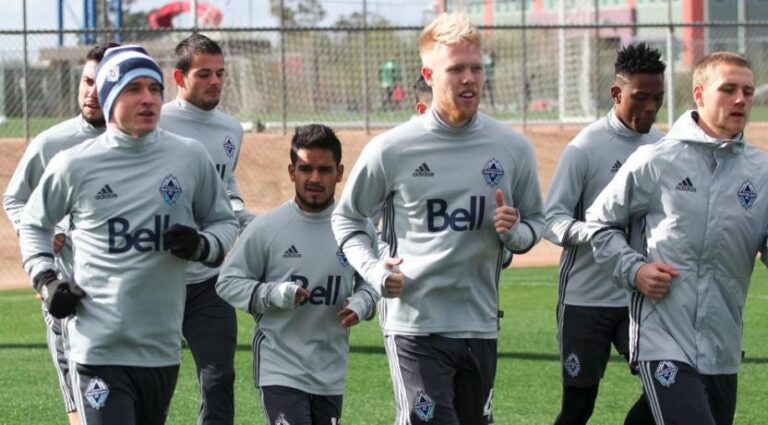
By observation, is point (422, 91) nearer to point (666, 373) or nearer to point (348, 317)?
point (348, 317)

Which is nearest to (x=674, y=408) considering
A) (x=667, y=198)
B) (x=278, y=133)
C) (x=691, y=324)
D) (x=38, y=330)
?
→ (x=691, y=324)

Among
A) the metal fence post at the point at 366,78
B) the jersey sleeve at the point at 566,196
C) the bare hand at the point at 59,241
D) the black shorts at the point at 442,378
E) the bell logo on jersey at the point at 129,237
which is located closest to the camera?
the bell logo on jersey at the point at 129,237

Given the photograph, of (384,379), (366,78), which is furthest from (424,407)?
(366,78)

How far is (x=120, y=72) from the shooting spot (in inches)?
251

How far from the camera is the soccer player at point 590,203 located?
27.0 feet

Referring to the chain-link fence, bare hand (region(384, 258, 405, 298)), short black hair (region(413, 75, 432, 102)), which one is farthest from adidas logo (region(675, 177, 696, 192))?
the chain-link fence

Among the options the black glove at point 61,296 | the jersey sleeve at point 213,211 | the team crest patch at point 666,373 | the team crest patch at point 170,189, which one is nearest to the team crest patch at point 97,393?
the black glove at point 61,296

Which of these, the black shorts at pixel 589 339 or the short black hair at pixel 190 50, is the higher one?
the short black hair at pixel 190 50

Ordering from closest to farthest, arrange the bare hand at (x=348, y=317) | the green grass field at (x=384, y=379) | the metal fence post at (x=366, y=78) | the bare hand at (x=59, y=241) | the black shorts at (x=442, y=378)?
the black shorts at (x=442, y=378)
the bare hand at (x=348, y=317)
the bare hand at (x=59, y=241)
the green grass field at (x=384, y=379)
the metal fence post at (x=366, y=78)

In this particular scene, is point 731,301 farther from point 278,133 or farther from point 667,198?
point 278,133

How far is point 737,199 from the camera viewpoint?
21.1ft

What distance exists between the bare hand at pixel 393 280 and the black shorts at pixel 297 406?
853mm

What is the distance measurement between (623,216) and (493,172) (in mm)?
584

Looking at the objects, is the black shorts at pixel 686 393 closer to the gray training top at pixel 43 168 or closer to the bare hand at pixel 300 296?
the bare hand at pixel 300 296
